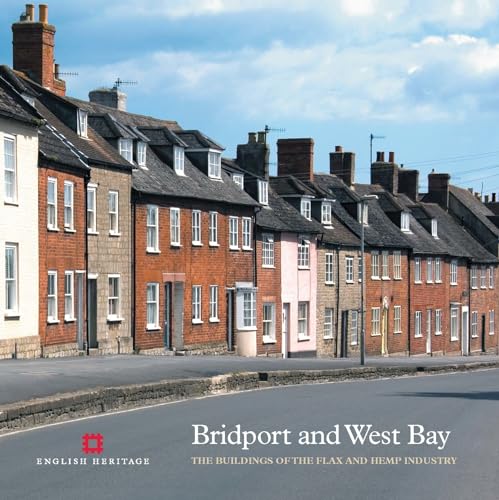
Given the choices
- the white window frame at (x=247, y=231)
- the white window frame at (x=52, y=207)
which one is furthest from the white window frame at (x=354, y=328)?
the white window frame at (x=52, y=207)

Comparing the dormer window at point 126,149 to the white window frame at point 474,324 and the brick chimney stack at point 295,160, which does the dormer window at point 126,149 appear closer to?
the brick chimney stack at point 295,160

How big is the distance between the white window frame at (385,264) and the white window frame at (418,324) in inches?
204

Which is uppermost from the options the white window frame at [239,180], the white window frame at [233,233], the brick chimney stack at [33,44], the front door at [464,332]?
the brick chimney stack at [33,44]

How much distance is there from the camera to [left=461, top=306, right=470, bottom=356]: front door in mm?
76750

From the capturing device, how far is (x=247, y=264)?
50375mm

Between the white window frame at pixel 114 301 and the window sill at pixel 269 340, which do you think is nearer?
the white window frame at pixel 114 301

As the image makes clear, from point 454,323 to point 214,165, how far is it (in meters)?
30.3

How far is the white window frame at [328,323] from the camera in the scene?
2276 inches

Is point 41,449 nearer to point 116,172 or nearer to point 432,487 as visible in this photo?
point 432,487

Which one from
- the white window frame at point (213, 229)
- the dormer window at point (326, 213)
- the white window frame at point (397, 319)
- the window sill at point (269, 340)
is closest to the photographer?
the white window frame at point (213, 229)

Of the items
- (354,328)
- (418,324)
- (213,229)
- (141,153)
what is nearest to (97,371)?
(141,153)

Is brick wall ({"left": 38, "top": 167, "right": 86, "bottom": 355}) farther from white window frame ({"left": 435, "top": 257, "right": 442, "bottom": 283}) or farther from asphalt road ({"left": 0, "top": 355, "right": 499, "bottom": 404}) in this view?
white window frame ({"left": 435, "top": 257, "right": 442, "bottom": 283})

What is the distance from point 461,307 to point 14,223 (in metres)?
47.4

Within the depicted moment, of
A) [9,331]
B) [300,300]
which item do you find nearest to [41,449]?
[9,331]
